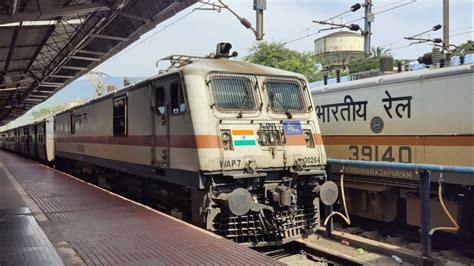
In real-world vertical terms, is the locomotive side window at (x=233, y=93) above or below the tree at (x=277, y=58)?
below

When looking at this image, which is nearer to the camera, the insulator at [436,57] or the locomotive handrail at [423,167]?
the locomotive handrail at [423,167]

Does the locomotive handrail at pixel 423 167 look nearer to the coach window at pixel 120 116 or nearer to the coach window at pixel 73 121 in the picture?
the coach window at pixel 120 116

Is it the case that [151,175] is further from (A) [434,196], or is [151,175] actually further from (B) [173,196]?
(A) [434,196]

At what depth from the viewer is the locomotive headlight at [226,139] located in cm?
734

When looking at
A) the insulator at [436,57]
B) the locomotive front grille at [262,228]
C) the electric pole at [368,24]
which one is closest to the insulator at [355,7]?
the electric pole at [368,24]

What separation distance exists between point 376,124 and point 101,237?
18.1ft

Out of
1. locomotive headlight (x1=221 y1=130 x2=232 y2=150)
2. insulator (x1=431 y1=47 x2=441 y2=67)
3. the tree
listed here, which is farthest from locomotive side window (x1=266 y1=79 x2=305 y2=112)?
the tree

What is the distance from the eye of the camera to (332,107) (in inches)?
401

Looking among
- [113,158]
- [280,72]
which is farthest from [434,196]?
[113,158]

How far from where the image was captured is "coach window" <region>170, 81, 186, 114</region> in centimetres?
755

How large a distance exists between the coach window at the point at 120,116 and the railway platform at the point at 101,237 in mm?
1602

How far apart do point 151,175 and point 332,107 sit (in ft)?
13.6

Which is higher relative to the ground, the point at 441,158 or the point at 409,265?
the point at 441,158

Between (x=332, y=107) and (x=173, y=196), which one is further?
(x=332, y=107)
